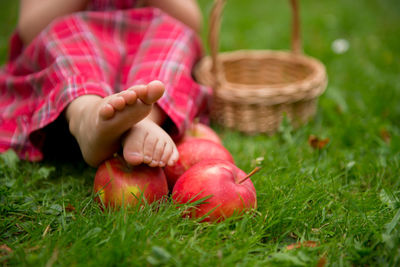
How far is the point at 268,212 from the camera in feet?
4.14

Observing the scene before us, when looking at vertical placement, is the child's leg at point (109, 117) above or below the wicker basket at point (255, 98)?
above

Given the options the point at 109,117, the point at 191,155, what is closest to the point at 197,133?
the point at 191,155

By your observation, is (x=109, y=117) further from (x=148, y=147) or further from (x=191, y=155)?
(x=191, y=155)

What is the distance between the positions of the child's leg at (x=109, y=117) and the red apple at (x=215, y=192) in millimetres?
123

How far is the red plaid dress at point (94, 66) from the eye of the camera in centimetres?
155

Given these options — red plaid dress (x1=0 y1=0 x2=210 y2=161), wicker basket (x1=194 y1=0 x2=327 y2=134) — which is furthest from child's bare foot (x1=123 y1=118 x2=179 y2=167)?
wicker basket (x1=194 y1=0 x2=327 y2=134)

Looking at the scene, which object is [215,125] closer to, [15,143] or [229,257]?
[15,143]

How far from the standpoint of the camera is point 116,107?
112cm

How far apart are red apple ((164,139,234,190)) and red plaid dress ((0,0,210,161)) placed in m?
0.16

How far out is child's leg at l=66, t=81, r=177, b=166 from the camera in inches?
44.1

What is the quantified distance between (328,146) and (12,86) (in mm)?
1609

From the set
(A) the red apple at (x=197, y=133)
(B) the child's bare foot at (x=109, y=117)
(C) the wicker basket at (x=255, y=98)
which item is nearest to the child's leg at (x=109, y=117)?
(B) the child's bare foot at (x=109, y=117)

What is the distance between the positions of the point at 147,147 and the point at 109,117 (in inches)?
6.1

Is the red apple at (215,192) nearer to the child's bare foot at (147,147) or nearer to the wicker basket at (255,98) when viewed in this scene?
Result: the child's bare foot at (147,147)
